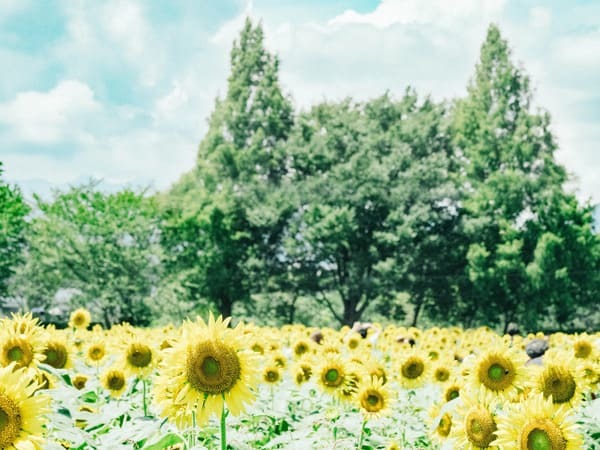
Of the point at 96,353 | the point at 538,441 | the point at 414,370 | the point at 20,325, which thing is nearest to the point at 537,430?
the point at 538,441

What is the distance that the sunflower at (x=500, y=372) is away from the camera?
138 inches

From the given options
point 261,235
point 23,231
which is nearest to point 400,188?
point 261,235

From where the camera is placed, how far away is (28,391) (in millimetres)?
2148

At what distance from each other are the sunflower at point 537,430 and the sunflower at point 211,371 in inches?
39.3

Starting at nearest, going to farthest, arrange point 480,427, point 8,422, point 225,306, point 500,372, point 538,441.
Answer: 1. point 8,422
2. point 538,441
3. point 480,427
4. point 500,372
5. point 225,306

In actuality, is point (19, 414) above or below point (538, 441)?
above

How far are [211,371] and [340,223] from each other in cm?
2722

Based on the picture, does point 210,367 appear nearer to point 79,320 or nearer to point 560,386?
point 560,386

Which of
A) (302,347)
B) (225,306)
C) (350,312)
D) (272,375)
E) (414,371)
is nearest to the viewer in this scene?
(272,375)

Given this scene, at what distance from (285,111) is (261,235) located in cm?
711

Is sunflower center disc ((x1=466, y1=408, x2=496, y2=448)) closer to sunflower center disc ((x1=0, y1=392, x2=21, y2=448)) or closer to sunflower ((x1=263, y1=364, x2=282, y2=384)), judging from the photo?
sunflower center disc ((x1=0, y1=392, x2=21, y2=448))

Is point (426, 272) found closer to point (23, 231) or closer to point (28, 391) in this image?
point (23, 231)

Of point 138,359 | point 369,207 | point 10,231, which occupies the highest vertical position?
point 369,207

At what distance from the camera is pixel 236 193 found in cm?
3234
